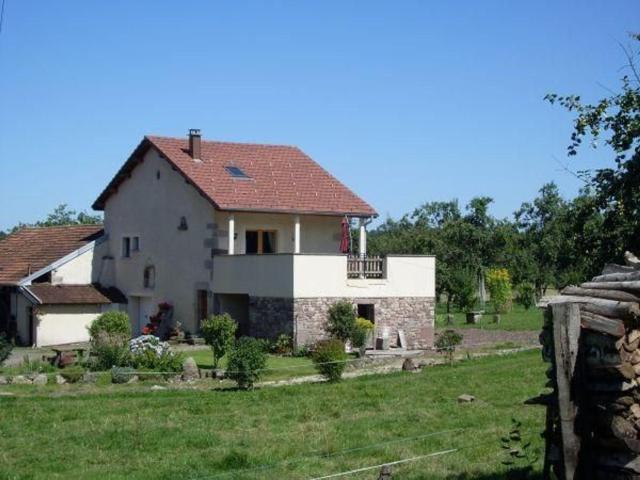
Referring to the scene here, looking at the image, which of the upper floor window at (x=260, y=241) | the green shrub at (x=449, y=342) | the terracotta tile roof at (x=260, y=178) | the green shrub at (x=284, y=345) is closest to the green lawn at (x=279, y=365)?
the green shrub at (x=284, y=345)

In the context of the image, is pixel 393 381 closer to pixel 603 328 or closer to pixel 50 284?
pixel 603 328

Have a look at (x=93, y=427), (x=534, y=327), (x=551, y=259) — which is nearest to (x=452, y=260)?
(x=551, y=259)

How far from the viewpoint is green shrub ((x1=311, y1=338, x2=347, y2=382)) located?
22.8 metres

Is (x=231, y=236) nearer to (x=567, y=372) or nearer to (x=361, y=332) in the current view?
(x=361, y=332)

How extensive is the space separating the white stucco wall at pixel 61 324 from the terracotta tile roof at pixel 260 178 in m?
6.78

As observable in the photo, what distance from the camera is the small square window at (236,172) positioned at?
124 feet

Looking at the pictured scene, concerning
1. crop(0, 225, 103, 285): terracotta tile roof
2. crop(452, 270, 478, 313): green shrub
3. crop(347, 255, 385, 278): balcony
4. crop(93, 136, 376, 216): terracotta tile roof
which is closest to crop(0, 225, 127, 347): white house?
crop(0, 225, 103, 285): terracotta tile roof

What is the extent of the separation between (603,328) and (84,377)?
1745cm

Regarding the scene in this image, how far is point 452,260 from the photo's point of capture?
6062cm

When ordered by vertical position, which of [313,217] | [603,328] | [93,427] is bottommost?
[93,427]

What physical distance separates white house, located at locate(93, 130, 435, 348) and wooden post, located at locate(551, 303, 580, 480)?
76.9 ft

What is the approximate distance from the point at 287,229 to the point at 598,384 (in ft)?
95.3

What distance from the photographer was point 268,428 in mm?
15672

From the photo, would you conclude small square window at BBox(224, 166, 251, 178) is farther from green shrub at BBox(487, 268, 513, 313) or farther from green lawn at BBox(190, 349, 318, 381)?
green shrub at BBox(487, 268, 513, 313)
